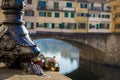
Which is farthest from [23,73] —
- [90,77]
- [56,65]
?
[90,77]

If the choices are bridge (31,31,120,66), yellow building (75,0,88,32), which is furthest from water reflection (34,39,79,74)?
yellow building (75,0,88,32)

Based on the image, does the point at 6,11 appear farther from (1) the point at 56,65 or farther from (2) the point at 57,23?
(2) the point at 57,23

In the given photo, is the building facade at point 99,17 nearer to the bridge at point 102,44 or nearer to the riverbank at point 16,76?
the bridge at point 102,44

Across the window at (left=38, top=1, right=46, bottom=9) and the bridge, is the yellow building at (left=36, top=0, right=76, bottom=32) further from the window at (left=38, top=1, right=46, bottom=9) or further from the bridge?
the bridge

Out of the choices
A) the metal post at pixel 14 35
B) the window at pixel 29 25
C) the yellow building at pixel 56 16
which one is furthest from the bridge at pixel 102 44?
the metal post at pixel 14 35

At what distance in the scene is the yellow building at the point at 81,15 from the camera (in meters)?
40.8

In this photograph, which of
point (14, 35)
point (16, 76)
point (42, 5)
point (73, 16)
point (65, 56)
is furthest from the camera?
point (65, 56)

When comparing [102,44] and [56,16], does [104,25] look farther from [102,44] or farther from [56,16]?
[56,16]

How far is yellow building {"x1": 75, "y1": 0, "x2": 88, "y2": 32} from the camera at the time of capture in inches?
1606

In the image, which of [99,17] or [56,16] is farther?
[99,17]

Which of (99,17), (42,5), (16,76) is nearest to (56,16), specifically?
(42,5)

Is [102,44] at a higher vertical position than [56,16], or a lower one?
lower

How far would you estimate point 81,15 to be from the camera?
4122 centimetres

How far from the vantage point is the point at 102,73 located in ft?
122
